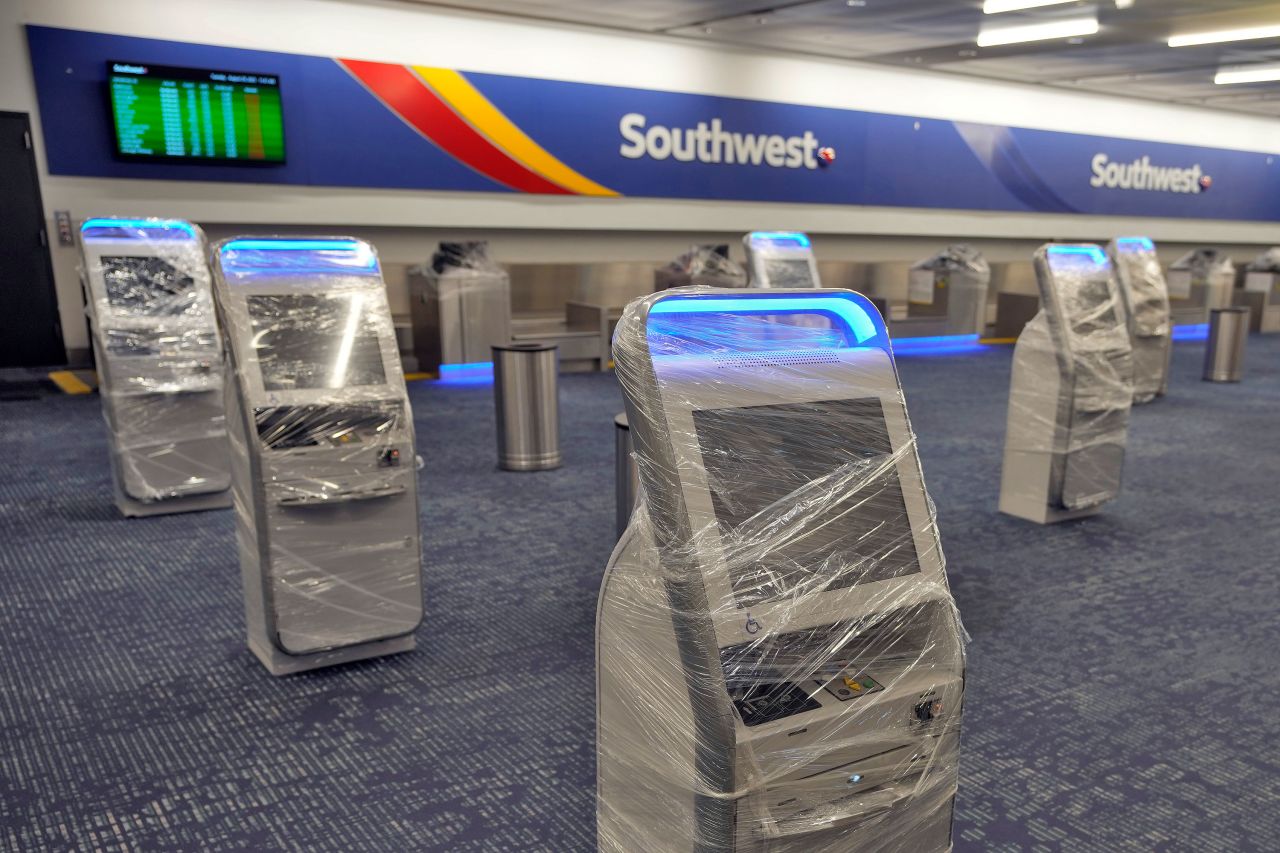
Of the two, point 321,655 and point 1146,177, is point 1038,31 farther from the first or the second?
point 321,655

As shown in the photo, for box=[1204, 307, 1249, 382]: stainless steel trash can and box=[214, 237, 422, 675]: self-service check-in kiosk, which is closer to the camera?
box=[214, 237, 422, 675]: self-service check-in kiosk

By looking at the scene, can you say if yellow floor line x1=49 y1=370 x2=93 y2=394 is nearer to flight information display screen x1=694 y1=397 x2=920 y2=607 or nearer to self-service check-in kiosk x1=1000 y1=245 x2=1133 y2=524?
self-service check-in kiosk x1=1000 y1=245 x2=1133 y2=524

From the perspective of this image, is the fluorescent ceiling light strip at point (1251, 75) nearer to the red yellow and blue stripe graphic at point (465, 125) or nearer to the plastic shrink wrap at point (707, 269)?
the plastic shrink wrap at point (707, 269)

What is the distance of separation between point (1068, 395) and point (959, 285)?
24.0 ft

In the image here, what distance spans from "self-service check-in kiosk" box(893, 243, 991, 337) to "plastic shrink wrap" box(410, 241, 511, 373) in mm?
4965

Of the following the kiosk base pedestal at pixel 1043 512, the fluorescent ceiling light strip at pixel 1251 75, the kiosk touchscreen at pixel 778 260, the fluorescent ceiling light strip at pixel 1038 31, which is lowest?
the kiosk base pedestal at pixel 1043 512

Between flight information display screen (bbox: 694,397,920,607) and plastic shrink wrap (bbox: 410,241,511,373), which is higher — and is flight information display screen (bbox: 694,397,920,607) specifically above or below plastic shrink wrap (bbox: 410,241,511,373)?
above

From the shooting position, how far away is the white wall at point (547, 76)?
7.89 m

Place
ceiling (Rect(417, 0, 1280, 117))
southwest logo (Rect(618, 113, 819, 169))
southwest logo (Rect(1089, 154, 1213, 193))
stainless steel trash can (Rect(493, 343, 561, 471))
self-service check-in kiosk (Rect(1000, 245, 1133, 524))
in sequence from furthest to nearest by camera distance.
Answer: southwest logo (Rect(1089, 154, 1213, 193)), southwest logo (Rect(618, 113, 819, 169)), ceiling (Rect(417, 0, 1280, 117)), stainless steel trash can (Rect(493, 343, 561, 471)), self-service check-in kiosk (Rect(1000, 245, 1133, 524))

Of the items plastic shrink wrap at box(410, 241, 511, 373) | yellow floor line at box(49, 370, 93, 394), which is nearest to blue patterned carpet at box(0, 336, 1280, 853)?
yellow floor line at box(49, 370, 93, 394)

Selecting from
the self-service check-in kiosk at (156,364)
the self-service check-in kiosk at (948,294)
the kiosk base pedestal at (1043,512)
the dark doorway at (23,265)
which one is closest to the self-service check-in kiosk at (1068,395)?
the kiosk base pedestal at (1043,512)

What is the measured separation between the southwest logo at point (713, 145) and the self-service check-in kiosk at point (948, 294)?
184cm

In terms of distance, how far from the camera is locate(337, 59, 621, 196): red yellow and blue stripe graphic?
8766 millimetres

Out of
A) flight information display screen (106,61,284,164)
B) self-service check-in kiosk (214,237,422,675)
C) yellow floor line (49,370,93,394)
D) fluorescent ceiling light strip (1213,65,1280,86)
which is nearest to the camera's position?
self-service check-in kiosk (214,237,422,675)
